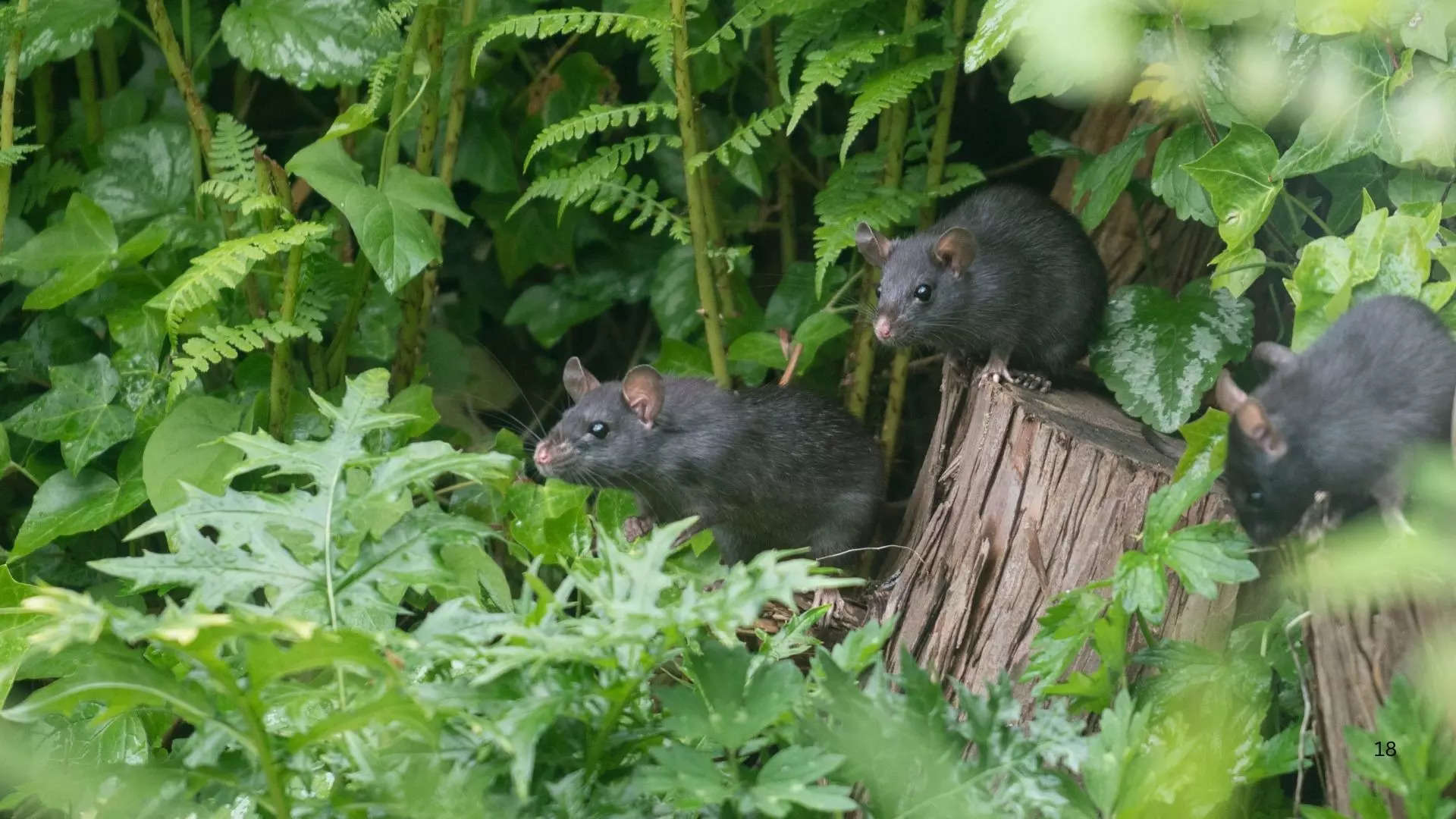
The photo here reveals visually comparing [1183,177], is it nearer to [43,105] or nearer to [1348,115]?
[1348,115]

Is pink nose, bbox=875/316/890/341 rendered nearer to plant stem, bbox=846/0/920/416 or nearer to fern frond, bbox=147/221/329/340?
plant stem, bbox=846/0/920/416

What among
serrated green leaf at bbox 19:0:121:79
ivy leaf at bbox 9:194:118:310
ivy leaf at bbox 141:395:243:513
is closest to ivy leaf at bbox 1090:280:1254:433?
ivy leaf at bbox 141:395:243:513

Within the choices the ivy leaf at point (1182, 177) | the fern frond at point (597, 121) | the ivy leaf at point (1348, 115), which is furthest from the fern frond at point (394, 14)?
the ivy leaf at point (1348, 115)

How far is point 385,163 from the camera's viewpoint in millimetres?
4062

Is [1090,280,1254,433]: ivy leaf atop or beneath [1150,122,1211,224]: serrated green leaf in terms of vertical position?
beneath

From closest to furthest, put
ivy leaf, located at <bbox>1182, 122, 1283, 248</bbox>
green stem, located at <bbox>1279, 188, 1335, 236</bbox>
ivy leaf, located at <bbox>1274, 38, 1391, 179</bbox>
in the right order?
ivy leaf, located at <bbox>1274, 38, 1391, 179</bbox> < ivy leaf, located at <bbox>1182, 122, 1283, 248</bbox> < green stem, located at <bbox>1279, 188, 1335, 236</bbox>

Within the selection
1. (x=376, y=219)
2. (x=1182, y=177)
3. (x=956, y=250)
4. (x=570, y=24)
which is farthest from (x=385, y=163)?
(x=1182, y=177)

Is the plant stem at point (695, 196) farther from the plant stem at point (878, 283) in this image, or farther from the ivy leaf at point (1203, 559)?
the ivy leaf at point (1203, 559)

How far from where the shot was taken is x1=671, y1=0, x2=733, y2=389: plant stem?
3.96m

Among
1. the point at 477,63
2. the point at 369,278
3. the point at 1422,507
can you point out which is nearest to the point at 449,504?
the point at 369,278

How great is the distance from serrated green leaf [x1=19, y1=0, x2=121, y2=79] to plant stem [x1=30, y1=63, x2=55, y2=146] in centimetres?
68

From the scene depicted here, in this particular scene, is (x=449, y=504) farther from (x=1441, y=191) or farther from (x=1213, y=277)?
(x=1441, y=191)

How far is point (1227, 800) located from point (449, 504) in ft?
8.35

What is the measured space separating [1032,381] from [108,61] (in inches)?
137
